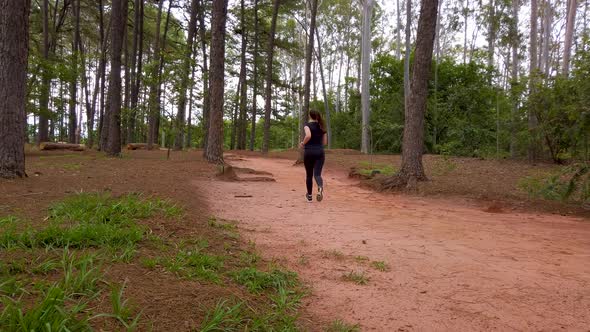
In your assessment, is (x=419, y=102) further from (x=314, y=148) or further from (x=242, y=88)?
(x=242, y=88)

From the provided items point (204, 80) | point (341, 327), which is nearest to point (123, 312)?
point (341, 327)

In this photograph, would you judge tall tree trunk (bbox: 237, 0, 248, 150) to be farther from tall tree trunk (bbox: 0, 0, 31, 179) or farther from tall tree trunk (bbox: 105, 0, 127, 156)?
tall tree trunk (bbox: 0, 0, 31, 179)

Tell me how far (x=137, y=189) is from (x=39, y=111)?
13100 mm

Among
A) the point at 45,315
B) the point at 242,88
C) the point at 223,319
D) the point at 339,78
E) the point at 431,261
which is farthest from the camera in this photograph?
the point at 339,78

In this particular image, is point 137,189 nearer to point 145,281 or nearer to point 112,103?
point 145,281

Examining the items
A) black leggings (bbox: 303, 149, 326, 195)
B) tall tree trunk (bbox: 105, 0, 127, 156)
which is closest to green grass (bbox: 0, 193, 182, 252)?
black leggings (bbox: 303, 149, 326, 195)

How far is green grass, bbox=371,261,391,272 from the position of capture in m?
3.72

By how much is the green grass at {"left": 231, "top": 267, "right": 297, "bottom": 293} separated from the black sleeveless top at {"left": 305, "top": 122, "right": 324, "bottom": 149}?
4611mm

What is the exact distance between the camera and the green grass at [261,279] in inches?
117

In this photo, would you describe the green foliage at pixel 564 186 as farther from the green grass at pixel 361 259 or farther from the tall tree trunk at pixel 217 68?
the tall tree trunk at pixel 217 68

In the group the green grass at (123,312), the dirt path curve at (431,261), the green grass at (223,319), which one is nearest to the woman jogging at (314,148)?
the dirt path curve at (431,261)

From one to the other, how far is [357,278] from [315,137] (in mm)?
4535

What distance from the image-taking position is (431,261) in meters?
3.96

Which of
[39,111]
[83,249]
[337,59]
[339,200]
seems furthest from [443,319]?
[337,59]
